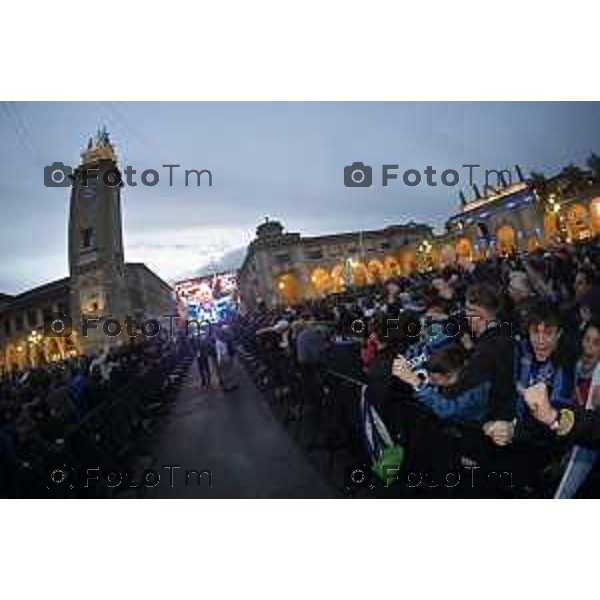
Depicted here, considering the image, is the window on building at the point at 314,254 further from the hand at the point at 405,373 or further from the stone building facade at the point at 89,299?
the hand at the point at 405,373

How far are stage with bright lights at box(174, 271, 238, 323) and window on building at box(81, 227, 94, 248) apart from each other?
8.70 meters

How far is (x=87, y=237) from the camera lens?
25.6m

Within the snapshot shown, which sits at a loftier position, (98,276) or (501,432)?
(98,276)

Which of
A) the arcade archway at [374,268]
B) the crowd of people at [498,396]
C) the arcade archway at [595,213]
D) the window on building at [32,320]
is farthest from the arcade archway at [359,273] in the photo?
the crowd of people at [498,396]

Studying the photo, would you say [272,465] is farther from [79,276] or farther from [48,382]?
[79,276]

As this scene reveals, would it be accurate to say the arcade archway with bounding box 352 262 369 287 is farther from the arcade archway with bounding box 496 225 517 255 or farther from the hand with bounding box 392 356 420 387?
the hand with bounding box 392 356 420 387

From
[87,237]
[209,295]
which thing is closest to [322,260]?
[209,295]

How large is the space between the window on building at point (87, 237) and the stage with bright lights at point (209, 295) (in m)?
8.70

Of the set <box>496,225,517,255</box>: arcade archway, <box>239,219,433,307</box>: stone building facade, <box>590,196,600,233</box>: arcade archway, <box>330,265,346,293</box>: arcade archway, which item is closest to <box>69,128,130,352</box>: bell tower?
<box>239,219,433,307</box>: stone building facade

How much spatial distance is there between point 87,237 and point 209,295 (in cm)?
1207

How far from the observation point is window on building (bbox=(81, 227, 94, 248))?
2471cm

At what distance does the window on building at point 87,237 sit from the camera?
81.1 feet

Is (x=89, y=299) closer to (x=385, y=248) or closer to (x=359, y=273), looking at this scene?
(x=385, y=248)
